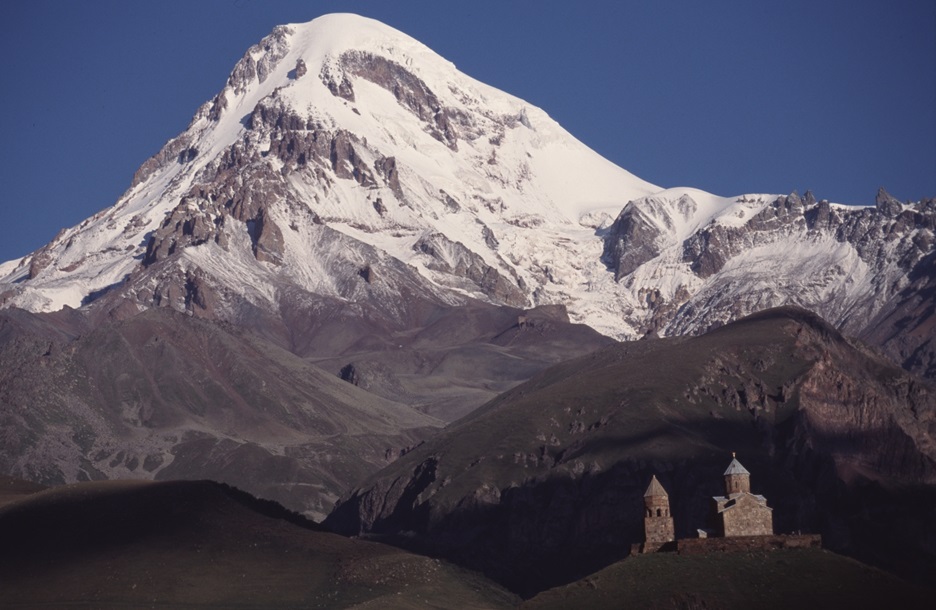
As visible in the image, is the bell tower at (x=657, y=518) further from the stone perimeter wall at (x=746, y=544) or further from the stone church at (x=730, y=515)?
the stone perimeter wall at (x=746, y=544)

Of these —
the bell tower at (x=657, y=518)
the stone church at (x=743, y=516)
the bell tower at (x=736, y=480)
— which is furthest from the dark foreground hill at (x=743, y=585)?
the bell tower at (x=736, y=480)

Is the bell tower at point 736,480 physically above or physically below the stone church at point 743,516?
above

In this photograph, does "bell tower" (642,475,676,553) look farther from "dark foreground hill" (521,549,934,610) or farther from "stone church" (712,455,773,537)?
"dark foreground hill" (521,549,934,610)

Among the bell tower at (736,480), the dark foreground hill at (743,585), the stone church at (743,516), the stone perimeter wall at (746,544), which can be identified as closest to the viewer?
the dark foreground hill at (743,585)

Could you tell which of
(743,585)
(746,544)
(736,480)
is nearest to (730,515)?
(736,480)

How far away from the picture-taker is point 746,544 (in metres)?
147

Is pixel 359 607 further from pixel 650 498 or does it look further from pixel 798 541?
pixel 798 541

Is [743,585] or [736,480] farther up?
[736,480]

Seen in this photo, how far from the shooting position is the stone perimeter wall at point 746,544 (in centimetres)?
14662

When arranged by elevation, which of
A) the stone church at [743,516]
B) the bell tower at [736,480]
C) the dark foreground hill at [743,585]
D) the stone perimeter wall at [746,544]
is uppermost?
the bell tower at [736,480]

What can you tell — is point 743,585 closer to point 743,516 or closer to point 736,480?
point 743,516

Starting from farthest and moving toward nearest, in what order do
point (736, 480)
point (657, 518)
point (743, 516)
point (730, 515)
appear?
point (736, 480) → point (657, 518) → point (743, 516) → point (730, 515)

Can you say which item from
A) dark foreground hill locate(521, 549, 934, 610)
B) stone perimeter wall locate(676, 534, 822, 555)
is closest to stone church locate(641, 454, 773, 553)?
stone perimeter wall locate(676, 534, 822, 555)

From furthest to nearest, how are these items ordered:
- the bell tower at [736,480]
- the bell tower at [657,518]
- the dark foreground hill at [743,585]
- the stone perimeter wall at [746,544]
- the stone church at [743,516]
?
the bell tower at [736,480], the bell tower at [657,518], the stone church at [743,516], the stone perimeter wall at [746,544], the dark foreground hill at [743,585]
